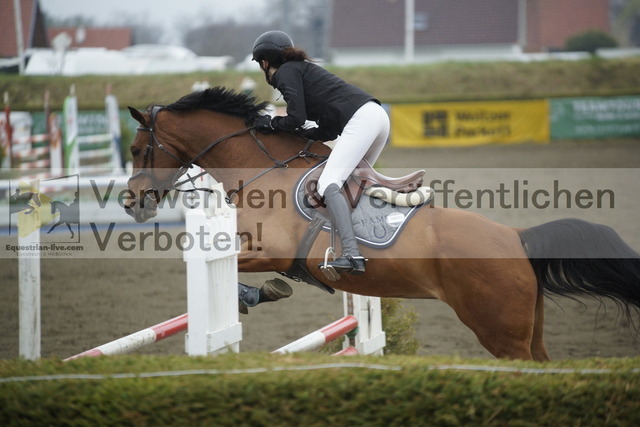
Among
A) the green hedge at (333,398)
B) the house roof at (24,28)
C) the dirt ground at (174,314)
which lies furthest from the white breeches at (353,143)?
the house roof at (24,28)

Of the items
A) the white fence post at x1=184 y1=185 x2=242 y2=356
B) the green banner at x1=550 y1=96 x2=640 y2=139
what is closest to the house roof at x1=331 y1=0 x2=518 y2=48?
the green banner at x1=550 y1=96 x2=640 y2=139

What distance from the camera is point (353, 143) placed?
4.00 meters

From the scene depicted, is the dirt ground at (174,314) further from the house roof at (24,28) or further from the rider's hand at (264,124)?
the house roof at (24,28)

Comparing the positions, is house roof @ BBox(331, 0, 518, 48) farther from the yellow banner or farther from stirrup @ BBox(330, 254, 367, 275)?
stirrup @ BBox(330, 254, 367, 275)

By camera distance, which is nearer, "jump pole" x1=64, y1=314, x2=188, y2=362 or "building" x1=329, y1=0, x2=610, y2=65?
"jump pole" x1=64, y1=314, x2=188, y2=362

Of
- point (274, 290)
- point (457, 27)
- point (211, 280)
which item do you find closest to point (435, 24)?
point (457, 27)

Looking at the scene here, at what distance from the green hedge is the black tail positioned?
1133mm

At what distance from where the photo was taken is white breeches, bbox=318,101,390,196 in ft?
13.0

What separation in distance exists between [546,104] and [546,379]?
19.8 metres

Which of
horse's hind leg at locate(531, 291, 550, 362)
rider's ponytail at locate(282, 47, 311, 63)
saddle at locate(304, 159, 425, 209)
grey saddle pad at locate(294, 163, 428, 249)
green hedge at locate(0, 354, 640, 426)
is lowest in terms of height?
horse's hind leg at locate(531, 291, 550, 362)

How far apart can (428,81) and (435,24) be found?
37.9 ft

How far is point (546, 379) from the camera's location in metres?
2.64

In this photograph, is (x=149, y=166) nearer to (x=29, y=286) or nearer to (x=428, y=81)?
(x=29, y=286)

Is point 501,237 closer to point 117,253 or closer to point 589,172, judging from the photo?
point 117,253
